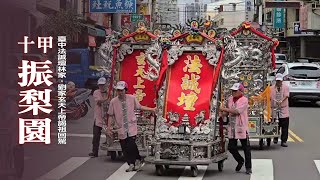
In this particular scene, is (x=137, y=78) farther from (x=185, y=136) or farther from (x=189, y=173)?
(x=189, y=173)

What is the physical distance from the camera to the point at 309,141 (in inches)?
561

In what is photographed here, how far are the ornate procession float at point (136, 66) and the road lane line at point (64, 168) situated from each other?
0.75m

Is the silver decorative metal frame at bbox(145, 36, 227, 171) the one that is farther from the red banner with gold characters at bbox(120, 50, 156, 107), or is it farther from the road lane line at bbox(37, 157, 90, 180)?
the road lane line at bbox(37, 157, 90, 180)

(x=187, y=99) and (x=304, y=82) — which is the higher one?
(x=304, y=82)

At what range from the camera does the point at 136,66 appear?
11953 millimetres

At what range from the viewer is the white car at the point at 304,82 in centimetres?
2225

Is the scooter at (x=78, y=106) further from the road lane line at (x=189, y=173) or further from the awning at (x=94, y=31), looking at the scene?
the awning at (x=94, y=31)

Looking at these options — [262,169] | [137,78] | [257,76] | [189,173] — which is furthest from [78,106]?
[262,169]

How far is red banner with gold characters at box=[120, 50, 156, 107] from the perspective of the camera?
39.1ft

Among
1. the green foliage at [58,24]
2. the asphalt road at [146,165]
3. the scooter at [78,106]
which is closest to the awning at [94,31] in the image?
the scooter at [78,106]

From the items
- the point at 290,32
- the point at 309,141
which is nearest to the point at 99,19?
the point at 309,141

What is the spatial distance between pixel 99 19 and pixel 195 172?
758 inches

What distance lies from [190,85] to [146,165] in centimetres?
175

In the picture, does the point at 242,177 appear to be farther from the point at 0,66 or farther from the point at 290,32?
the point at 290,32
